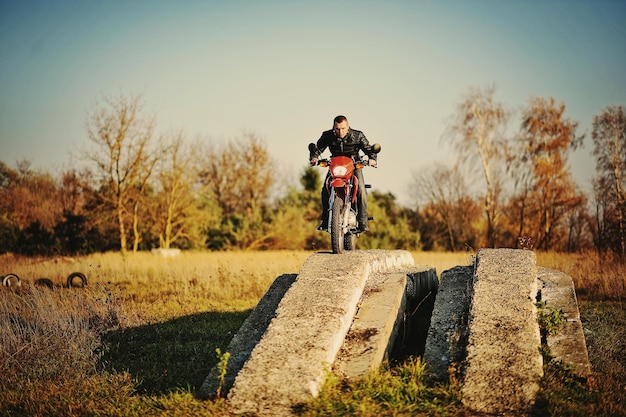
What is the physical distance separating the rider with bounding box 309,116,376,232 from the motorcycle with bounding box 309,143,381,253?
0.08 metres

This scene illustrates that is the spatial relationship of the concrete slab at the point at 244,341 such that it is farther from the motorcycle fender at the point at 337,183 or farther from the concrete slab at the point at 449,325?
the concrete slab at the point at 449,325

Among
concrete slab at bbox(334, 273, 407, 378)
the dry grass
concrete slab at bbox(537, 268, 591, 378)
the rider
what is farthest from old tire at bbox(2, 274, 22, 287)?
the dry grass

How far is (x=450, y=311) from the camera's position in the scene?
6.05m

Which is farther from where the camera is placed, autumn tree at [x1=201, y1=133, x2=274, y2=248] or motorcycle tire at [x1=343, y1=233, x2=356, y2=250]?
autumn tree at [x1=201, y1=133, x2=274, y2=248]

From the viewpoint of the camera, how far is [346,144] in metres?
7.54

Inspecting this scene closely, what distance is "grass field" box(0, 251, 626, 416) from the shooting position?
14.6ft

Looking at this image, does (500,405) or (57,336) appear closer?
(500,405)

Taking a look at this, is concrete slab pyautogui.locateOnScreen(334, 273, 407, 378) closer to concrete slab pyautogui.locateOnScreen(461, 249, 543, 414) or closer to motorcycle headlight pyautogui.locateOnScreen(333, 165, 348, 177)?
concrete slab pyautogui.locateOnScreen(461, 249, 543, 414)

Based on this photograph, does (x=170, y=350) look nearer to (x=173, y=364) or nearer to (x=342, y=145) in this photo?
(x=173, y=364)

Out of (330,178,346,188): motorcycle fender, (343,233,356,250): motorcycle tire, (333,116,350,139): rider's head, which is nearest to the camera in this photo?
(330,178,346,188): motorcycle fender

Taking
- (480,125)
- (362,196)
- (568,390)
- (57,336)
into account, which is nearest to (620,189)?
(480,125)

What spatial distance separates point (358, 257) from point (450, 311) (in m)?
1.23

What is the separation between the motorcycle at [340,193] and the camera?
7043mm

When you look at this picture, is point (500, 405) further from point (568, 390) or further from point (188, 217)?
point (188, 217)
